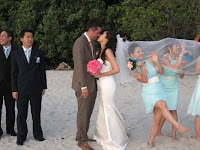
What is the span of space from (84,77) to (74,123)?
2018 mm

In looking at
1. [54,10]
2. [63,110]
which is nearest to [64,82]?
[63,110]

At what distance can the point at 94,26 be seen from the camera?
464 cm

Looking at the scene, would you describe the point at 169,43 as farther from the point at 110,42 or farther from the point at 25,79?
the point at 25,79

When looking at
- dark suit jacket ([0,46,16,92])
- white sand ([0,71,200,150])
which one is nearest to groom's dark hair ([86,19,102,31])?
dark suit jacket ([0,46,16,92])

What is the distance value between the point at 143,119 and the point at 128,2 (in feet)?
23.2

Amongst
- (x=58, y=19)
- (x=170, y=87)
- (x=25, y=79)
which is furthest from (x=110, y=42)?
(x=58, y=19)

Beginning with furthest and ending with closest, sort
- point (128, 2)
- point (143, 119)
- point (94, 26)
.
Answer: point (128, 2)
point (143, 119)
point (94, 26)

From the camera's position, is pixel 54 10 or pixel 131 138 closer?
pixel 131 138

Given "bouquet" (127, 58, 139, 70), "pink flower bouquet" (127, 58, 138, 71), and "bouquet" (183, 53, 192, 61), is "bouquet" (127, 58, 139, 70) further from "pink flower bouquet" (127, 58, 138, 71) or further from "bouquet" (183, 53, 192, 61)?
"bouquet" (183, 53, 192, 61)

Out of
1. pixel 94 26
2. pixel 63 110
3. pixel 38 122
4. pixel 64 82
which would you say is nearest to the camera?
pixel 94 26

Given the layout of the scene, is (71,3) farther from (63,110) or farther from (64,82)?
(63,110)

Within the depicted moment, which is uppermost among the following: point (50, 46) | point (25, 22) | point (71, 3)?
point (71, 3)

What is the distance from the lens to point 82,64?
454 cm

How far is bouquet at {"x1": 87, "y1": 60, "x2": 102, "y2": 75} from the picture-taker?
441 centimetres
